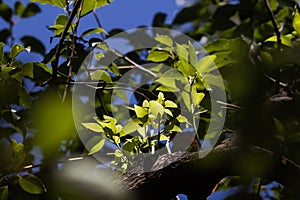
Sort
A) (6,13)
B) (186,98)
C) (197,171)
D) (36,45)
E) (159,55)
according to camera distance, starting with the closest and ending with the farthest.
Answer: (197,171) → (186,98) → (159,55) → (36,45) → (6,13)

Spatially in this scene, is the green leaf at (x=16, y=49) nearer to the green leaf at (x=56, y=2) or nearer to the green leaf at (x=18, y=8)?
the green leaf at (x=56, y=2)

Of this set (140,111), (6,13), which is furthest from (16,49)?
(6,13)

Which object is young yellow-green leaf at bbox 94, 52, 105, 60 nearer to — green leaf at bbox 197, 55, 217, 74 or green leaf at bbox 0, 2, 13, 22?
green leaf at bbox 197, 55, 217, 74

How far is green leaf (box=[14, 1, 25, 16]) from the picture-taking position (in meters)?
2.12

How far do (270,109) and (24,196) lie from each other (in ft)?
1.99

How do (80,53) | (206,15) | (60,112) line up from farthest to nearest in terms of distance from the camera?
(206,15)
(80,53)
(60,112)

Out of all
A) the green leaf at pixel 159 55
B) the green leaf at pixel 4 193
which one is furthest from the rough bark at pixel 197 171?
the green leaf at pixel 159 55

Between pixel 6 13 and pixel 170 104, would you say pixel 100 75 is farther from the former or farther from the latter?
pixel 6 13

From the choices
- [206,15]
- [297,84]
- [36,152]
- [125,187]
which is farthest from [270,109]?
[206,15]

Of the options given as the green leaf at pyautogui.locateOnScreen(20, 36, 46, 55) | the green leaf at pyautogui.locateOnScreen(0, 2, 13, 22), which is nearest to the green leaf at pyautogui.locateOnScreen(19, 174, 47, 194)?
the green leaf at pyautogui.locateOnScreen(20, 36, 46, 55)

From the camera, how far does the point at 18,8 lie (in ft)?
6.95

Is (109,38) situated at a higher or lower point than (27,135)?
higher

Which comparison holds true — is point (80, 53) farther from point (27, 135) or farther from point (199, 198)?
point (199, 198)

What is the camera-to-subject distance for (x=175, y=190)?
0.94 m
